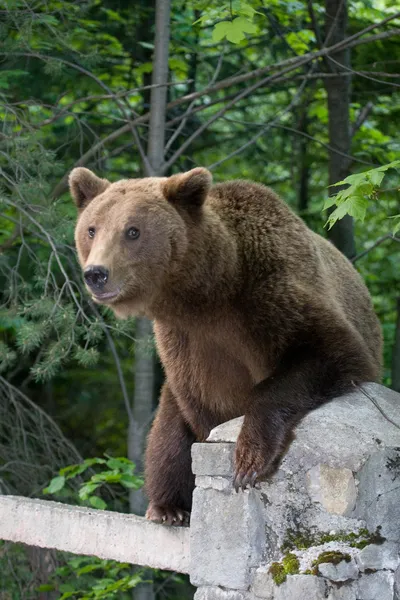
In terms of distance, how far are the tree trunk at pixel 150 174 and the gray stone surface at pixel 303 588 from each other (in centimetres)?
324

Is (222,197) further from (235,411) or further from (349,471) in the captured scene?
(349,471)

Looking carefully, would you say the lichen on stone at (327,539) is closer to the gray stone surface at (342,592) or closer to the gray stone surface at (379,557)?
the gray stone surface at (379,557)

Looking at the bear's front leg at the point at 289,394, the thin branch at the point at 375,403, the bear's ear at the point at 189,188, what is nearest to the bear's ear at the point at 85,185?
the bear's ear at the point at 189,188

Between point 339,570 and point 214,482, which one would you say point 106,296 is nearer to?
point 214,482

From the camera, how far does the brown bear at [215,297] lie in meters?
3.97

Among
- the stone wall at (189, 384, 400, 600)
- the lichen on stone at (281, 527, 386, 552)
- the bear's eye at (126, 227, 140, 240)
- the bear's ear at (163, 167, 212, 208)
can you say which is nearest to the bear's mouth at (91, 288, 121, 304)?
the bear's eye at (126, 227, 140, 240)

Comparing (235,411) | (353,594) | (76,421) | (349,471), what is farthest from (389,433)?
(76,421)

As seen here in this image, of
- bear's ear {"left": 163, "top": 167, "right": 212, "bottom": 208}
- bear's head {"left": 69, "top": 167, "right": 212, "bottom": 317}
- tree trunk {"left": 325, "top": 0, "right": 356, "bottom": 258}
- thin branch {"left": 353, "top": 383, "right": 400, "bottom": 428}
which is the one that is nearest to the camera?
thin branch {"left": 353, "top": 383, "right": 400, "bottom": 428}

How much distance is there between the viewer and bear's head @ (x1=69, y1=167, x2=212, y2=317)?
3957 mm

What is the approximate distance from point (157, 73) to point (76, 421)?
449 cm

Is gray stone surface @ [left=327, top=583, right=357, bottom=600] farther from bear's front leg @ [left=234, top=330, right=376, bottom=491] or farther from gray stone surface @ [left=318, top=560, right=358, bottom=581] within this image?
bear's front leg @ [left=234, top=330, right=376, bottom=491]

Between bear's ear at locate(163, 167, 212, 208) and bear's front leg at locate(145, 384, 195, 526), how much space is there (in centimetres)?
108

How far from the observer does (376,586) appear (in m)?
3.14

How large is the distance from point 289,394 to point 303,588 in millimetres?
890
